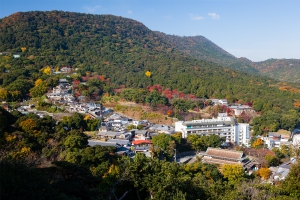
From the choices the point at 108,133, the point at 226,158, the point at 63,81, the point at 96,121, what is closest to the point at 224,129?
the point at 226,158

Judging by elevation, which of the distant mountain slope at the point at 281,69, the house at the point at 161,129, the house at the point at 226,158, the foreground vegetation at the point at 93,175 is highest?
the distant mountain slope at the point at 281,69

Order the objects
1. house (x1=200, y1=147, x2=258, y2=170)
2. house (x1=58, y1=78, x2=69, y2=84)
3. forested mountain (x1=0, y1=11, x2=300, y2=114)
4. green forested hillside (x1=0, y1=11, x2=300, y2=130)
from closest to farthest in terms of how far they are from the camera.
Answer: house (x1=200, y1=147, x2=258, y2=170) → house (x1=58, y1=78, x2=69, y2=84) → green forested hillside (x1=0, y1=11, x2=300, y2=130) → forested mountain (x1=0, y1=11, x2=300, y2=114)

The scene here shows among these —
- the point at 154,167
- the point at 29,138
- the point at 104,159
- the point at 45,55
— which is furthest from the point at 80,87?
the point at 154,167

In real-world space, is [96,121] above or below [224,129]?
above

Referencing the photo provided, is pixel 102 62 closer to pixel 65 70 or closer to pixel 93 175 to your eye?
pixel 65 70

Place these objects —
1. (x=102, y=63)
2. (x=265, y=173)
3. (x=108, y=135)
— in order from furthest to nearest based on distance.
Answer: (x=102, y=63), (x=108, y=135), (x=265, y=173)

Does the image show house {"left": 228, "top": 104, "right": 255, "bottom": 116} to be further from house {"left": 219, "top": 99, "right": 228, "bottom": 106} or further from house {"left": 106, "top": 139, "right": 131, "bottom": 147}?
house {"left": 106, "top": 139, "right": 131, "bottom": 147}

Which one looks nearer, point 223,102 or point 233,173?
point 233,173

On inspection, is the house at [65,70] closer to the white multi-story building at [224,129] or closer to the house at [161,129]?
the house at [161,129]

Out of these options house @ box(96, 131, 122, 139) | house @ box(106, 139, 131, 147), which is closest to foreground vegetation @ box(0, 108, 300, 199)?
house @ box(106, 139, 131, 147)

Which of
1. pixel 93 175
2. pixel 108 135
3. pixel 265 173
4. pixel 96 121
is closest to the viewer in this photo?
pixel 93 175

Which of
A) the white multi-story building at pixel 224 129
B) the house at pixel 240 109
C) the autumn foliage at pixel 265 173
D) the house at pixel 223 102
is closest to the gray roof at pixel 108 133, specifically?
the white multi-story building at pixel 224 129

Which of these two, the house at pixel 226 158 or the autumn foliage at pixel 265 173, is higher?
the house at pixel 226 158
